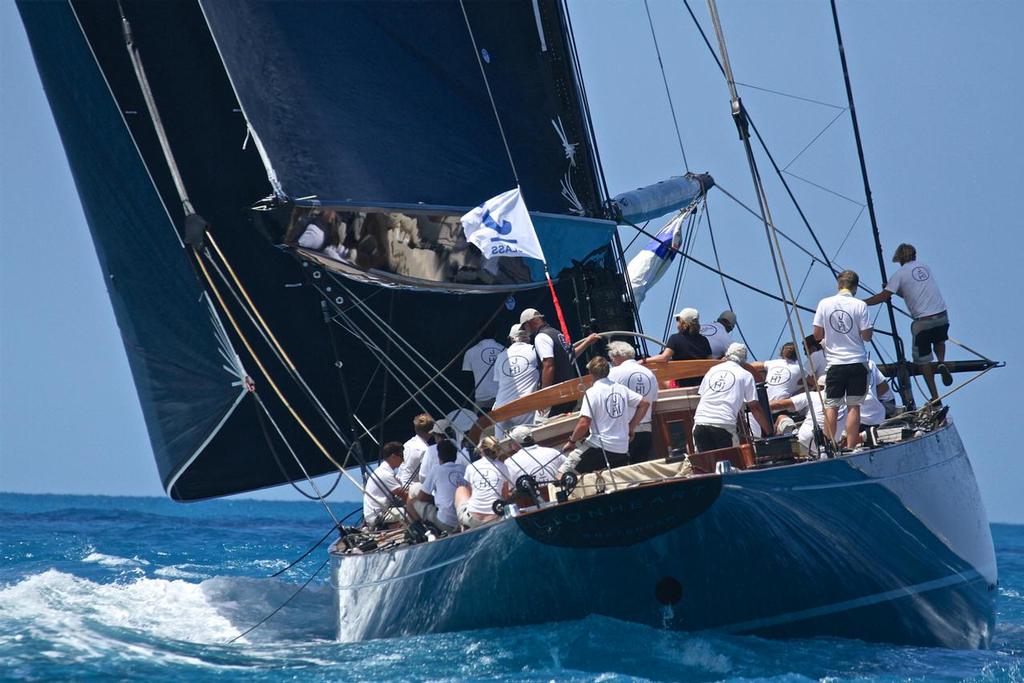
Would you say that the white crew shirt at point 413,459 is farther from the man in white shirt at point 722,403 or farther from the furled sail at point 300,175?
the man in white shirt at point 722,403

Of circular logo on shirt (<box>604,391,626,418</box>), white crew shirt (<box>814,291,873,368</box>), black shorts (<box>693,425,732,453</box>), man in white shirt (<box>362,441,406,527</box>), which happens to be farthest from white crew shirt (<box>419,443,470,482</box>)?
white crew shirt (<box>814,291,873,368</box>)

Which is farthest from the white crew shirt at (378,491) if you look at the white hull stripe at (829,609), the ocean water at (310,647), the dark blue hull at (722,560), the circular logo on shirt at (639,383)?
the white hull stripe at (829,609)

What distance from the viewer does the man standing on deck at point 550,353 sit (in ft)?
39.3

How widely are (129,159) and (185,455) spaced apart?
2851 mm

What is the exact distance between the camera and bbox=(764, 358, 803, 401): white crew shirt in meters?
12.1

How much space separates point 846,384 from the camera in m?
10.3

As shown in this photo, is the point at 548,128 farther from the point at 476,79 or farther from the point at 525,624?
the point at 525,624

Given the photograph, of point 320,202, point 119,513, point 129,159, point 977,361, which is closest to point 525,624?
point 320,202

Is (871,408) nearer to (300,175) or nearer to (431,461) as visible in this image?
(431,461)

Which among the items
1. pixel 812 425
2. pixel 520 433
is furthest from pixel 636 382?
pixel 812 425

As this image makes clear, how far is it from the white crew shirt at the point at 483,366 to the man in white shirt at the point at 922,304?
3.65 metres

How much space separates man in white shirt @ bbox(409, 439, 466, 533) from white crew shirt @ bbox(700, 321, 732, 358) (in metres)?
2.60

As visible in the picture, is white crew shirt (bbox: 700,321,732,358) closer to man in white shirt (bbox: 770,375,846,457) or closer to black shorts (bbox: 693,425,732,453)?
man in white shirt (bbox: 770,375,846,457)

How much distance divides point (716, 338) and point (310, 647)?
4.17 m
